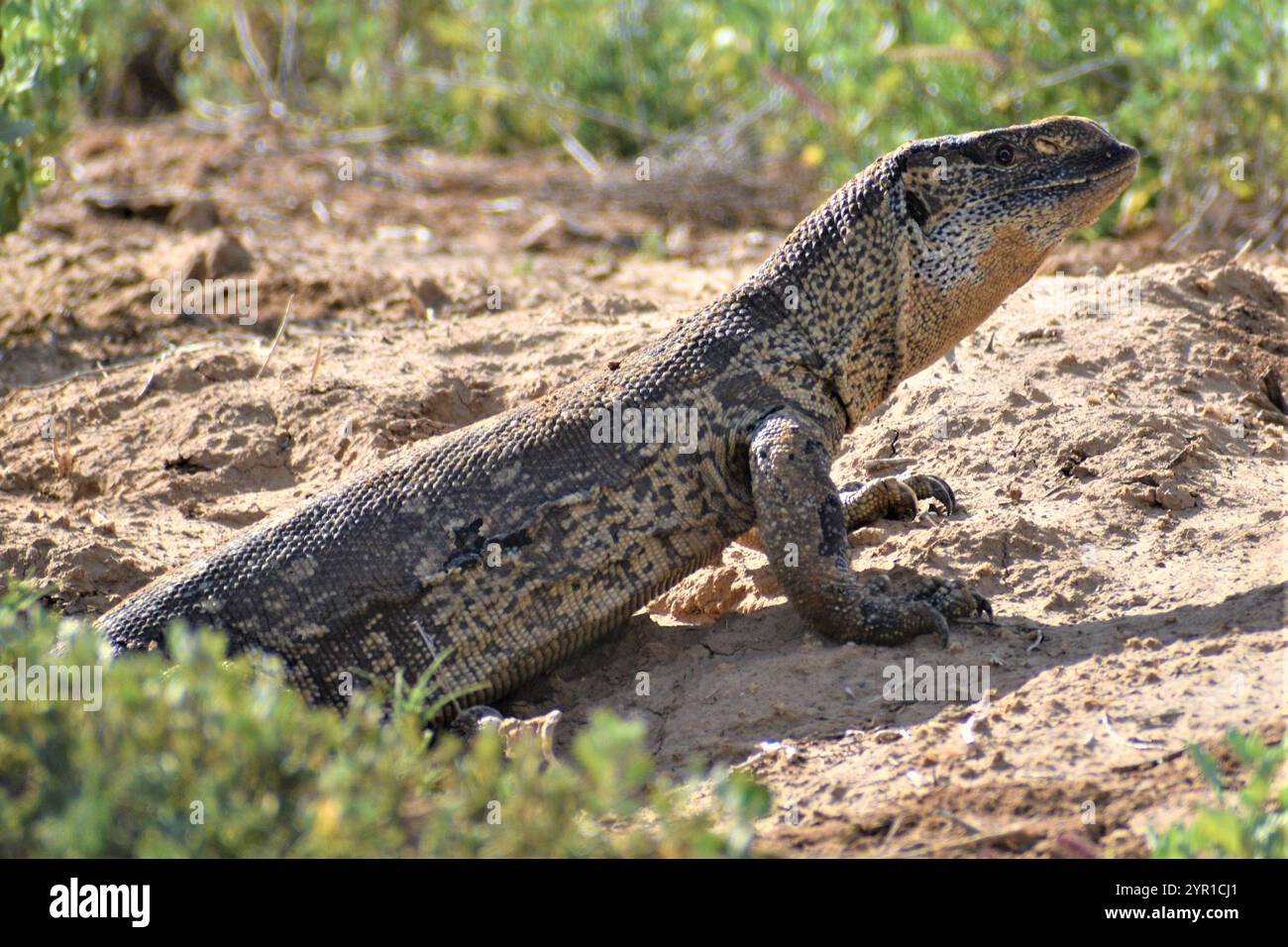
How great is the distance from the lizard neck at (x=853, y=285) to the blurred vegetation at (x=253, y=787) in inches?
103

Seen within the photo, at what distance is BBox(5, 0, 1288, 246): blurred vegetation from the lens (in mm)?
9766

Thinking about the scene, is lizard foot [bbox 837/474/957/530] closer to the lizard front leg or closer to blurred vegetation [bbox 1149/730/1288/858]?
the lizard front leg

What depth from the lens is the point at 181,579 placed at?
5.45 m

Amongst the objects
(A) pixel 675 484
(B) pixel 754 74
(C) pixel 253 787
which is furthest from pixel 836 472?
(B) pixel 754 74

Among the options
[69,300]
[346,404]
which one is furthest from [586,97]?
[346,404]

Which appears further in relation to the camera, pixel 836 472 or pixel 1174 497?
pixel 836 472

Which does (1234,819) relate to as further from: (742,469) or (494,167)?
(494,167)

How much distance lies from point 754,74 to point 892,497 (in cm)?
761

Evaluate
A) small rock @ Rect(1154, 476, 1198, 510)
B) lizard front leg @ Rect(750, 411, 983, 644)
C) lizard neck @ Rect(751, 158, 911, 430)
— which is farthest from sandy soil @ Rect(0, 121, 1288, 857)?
lizard neck @ Rect(751, 158, 911, 430)

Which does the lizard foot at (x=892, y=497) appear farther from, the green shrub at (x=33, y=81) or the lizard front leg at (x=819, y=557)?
the green shrub at (x=33, y=81)

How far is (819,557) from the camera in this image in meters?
5.35

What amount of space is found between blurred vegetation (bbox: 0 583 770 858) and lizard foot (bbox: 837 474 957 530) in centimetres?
292

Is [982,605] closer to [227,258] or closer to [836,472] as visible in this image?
[836,472]

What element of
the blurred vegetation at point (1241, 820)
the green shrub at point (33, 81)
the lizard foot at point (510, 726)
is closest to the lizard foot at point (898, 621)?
the lizard foot at point (510, 726)
